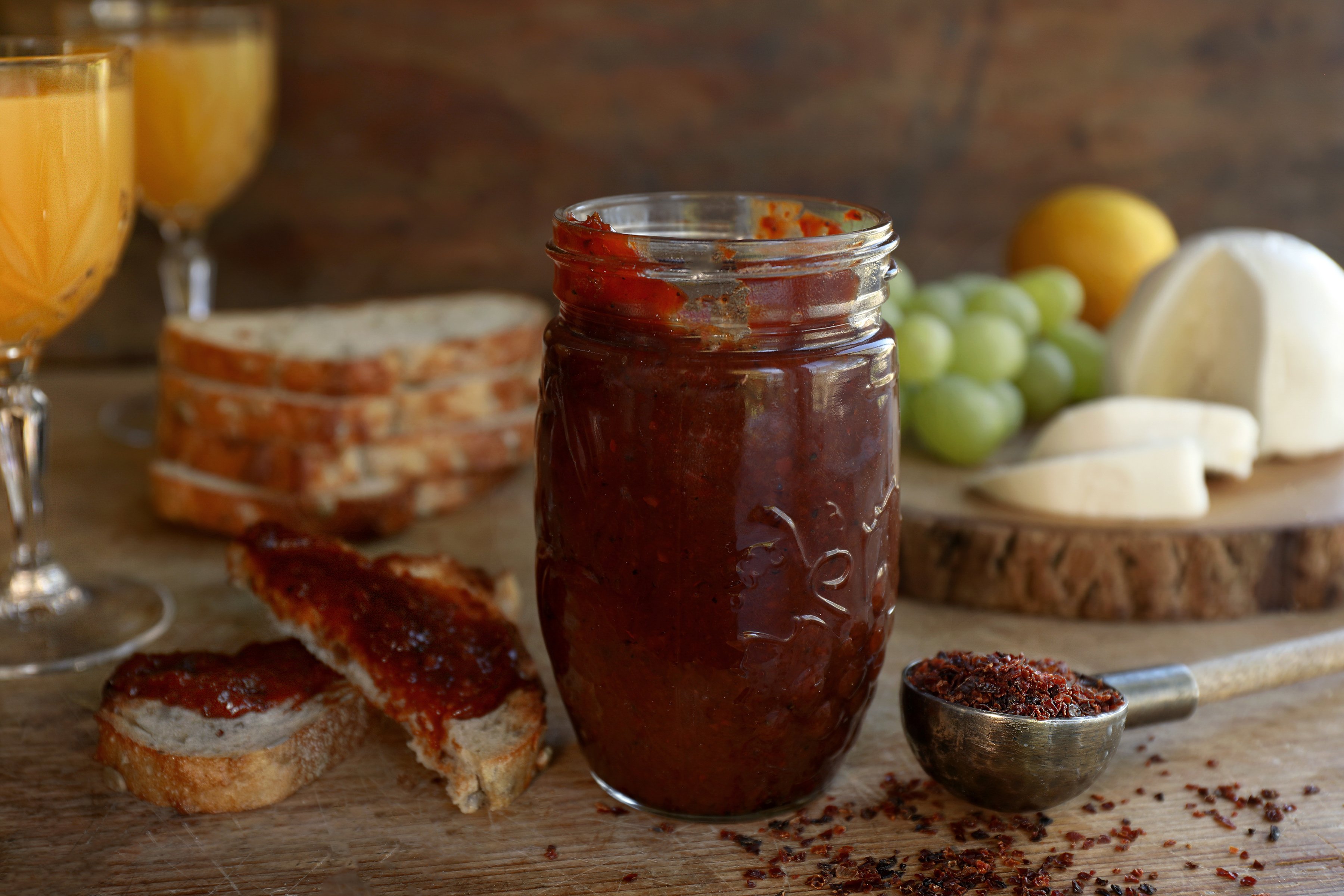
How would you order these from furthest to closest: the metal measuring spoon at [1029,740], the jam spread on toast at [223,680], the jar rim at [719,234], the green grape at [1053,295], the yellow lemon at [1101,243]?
the yellow lemon at [1101,243], the green grape at [1053,295], the jam spread on toast at [223,680], the metal measuring spoon at [1029,740], the jar rim at [719,234]

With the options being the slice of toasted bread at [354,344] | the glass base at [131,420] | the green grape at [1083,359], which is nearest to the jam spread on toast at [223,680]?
the slice of toasted bread at [354,344]

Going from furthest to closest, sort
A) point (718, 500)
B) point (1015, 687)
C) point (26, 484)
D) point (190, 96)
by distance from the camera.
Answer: point (190, 96) < point (26, 484) < point (1015, 687) < point (718, 500)

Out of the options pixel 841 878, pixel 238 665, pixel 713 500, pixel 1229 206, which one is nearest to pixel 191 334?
pixel 238 665

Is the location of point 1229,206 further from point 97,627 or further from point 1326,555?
point 97,627

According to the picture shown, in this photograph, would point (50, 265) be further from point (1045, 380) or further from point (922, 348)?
point (1045, 380)

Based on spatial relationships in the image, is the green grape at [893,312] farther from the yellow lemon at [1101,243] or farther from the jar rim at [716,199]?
the jar rim at [716,199]

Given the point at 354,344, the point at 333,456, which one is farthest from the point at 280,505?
the point at 354,344
